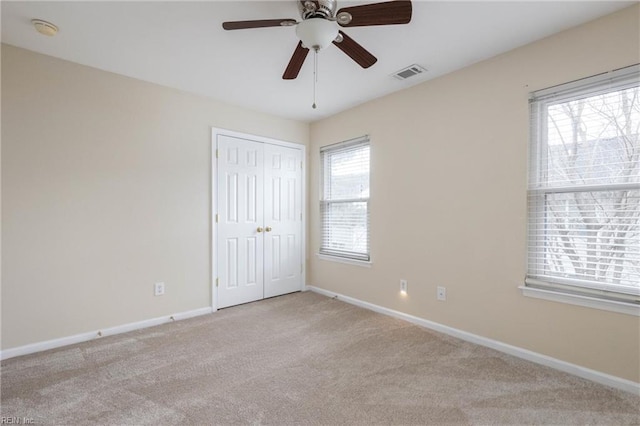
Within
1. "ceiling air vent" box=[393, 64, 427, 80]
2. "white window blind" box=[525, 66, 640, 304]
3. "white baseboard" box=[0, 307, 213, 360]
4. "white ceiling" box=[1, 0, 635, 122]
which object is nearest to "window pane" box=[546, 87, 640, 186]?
"white window blind" box=[525, 66, 640, 304]

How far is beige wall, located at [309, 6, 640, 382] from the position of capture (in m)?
2.12

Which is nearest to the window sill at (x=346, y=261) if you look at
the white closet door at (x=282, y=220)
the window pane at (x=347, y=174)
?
the white closet door at (x=282, y=220)

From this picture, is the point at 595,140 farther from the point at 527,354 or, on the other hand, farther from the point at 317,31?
the point at 317,31

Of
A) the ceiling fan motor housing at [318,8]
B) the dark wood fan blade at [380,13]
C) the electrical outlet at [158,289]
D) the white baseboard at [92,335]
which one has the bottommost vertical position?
the white baseboard at [92,335]

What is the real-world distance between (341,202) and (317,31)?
8.32 ft

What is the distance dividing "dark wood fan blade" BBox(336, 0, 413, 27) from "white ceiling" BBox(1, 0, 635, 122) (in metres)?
0.37

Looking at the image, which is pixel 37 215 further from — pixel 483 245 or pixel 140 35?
pixel 483 245

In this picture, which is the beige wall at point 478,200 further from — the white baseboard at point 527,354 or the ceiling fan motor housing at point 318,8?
the ceiling fan motor housing at point 318,8

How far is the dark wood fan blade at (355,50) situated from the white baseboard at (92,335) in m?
3.05

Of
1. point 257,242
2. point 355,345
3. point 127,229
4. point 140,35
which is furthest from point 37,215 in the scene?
point 355,345

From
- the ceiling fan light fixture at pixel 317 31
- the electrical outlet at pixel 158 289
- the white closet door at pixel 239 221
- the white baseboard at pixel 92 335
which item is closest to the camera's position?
the ceiling fan light fixture at pixel 317 31

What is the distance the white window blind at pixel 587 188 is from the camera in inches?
79.0

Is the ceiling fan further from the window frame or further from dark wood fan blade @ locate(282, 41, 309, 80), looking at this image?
the window frame

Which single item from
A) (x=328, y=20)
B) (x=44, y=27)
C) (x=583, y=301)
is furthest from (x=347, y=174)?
(x=44, y=27)
